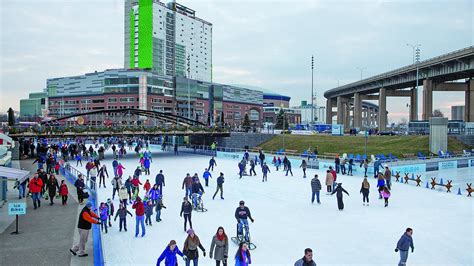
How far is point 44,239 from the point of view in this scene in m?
12.6

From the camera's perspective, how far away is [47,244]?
1210 cm

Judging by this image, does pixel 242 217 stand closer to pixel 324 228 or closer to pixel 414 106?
pixel 324 228

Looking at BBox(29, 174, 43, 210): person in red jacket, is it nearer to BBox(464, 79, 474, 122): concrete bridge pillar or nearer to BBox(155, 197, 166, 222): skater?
BBox(155, 197, 166, 222): skater

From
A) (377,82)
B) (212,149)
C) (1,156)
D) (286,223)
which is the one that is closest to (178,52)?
(377,82)

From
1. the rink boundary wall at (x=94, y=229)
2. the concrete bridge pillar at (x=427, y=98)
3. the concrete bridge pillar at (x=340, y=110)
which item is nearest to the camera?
the rink boundary wall at (x=94, y=229)

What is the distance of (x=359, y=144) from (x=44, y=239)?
45698 mm

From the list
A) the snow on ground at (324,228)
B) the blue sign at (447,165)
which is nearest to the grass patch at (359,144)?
the blue sign at (447,165)

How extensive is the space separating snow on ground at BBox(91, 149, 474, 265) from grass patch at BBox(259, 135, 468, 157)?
24.3 metres

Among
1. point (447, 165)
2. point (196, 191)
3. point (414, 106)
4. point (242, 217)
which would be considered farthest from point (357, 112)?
point (242, 217)

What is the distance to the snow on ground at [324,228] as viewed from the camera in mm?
11398

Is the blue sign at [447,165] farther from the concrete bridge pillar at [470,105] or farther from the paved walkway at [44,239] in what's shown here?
the concrete bridge pillar at [470,105]

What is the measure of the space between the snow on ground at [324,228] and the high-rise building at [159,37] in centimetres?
Result: 12298

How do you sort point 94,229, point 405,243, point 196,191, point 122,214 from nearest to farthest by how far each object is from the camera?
1. point 405,243
2. point 94,229
3. point 122,214
4. point 196,191

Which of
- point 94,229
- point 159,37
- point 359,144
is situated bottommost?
point 94,229
